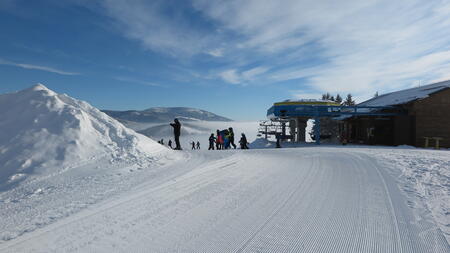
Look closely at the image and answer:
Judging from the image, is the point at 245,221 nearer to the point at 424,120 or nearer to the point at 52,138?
the point at 52,138

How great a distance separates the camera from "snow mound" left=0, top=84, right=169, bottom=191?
206 inches

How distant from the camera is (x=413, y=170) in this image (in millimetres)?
7133

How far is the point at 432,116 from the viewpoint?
66.8 feet

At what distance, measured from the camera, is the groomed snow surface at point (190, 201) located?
2.98 m

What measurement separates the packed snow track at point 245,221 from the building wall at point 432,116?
62.7 ft

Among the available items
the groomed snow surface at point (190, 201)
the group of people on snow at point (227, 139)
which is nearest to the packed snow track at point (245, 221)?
the groomed snow surface at point (190, 201)

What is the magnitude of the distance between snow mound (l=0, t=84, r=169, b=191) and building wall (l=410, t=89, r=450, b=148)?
2169cm

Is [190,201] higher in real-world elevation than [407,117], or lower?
lower

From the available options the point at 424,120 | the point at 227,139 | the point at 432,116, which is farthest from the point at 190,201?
the point at 432,116

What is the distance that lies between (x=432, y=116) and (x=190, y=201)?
78.3 ft

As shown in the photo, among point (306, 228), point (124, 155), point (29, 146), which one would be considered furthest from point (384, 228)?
point (29, 146)

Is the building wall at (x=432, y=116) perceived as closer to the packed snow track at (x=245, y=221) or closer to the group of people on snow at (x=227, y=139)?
the group of people on snow at (x=227, y=139)

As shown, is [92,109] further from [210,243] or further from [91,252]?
[210,243]

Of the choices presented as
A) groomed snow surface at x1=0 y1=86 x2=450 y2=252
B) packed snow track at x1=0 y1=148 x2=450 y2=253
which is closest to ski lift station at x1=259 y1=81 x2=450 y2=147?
groomed snow surface at x1=0 y1=86 x2=450 y2=252
